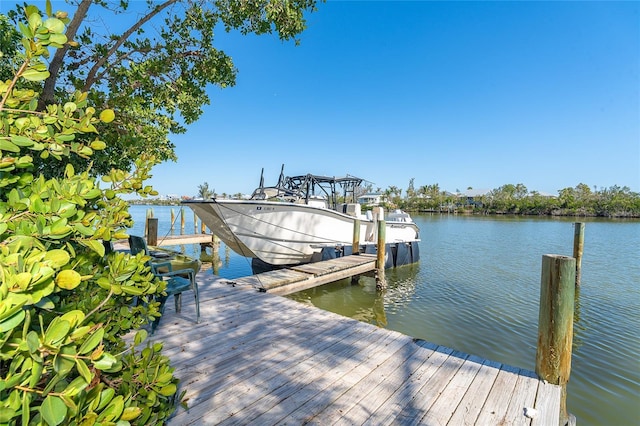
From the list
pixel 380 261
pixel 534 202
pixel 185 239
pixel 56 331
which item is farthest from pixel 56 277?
pixel 534 202

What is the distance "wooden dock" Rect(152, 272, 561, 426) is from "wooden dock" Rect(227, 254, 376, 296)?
6.58 ft

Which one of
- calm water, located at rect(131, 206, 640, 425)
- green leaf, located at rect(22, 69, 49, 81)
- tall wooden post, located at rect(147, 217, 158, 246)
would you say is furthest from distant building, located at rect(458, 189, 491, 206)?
green leaf, located at rect(22, 69, 49, 81)

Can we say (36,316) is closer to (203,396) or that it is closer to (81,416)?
(81,416)

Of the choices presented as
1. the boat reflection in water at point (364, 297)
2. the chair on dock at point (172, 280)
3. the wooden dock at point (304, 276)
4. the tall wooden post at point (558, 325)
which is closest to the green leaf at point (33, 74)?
the chair on dock at point (172, 280)

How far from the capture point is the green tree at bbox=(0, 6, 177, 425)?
2.32 feet

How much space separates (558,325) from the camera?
117 inches

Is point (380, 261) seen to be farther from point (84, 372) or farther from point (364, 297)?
point (84, 372)

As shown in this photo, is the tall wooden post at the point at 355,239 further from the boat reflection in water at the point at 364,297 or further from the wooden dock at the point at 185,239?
the wooden dock at the point at 185,239

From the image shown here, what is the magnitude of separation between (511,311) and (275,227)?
7.18m

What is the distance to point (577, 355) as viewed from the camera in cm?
592

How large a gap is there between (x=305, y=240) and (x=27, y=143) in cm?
969

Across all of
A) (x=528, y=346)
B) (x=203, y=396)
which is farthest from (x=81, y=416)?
(x=528, y=346)

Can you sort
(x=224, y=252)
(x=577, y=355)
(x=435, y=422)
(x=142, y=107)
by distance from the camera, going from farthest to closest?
(x=224, y=252) < (x=577, y=355) < (x=142, y=107) < (x=435, y=422)

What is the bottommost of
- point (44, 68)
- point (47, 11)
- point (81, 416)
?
point (81, 416)
